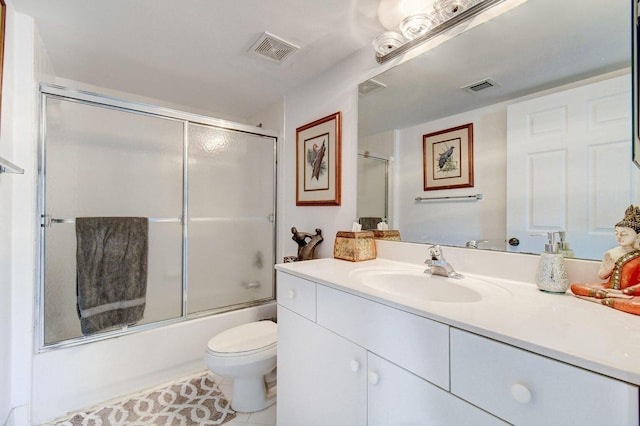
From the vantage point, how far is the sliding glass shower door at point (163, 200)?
5.06ft

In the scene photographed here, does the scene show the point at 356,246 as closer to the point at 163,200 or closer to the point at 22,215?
the point at 163,200

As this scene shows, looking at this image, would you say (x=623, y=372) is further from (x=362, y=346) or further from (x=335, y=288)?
(x=335, y=288)

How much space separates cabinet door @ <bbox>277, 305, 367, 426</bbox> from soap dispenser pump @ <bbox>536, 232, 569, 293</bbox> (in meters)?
0.62

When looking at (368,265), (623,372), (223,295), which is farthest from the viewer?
(223,295)

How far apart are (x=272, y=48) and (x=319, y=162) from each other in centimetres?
75

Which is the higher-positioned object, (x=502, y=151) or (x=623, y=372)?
(x=502, y=151)

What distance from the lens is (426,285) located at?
3.69 feet

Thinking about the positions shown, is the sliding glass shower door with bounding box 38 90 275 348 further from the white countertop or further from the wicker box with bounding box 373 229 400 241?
the white countertop

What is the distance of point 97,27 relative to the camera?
1.47m

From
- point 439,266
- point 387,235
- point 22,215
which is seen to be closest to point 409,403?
point 439,266

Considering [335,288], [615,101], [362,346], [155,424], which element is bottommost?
[155,424]

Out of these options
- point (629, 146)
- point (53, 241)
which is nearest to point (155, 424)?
point (53, 241)

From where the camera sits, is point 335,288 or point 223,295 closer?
point 335,288

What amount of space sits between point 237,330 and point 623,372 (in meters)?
1.69
